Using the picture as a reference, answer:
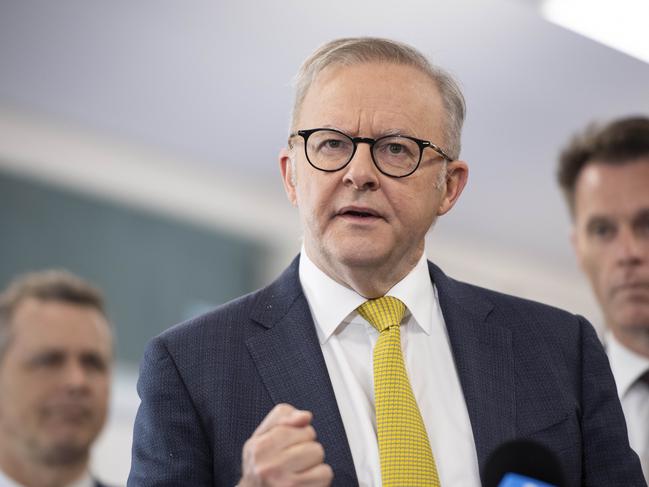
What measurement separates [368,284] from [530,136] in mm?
3766

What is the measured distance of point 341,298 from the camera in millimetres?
1740

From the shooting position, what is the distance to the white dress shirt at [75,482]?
3.12 metres

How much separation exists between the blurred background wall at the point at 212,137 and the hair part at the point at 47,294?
2.32 ft

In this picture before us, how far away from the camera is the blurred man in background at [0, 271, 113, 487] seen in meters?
3.16

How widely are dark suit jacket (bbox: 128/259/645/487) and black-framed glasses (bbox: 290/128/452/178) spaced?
24 cm

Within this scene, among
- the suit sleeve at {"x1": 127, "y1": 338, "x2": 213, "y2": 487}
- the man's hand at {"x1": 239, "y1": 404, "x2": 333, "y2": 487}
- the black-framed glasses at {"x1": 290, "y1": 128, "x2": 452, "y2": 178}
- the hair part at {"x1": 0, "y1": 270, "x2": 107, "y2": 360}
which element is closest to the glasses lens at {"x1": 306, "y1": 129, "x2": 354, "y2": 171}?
the black-framed glasses at {"x1": 290, "y1": 128, "x2": 452, "y2": 178}

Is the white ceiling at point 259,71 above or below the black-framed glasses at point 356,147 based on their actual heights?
above

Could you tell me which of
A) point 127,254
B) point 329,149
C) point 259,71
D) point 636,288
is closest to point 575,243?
point 636,288

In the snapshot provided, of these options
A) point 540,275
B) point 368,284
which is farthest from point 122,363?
point 368,284

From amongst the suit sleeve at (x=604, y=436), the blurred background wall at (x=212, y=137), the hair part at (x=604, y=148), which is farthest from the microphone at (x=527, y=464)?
the blurred background wall at (x=212, y=137)

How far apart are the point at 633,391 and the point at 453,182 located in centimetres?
105

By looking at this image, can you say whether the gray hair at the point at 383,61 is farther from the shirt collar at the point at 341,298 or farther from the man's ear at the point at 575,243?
the man's ear at the point at 575,243

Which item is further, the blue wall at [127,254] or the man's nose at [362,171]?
the blue wall at [127,254]

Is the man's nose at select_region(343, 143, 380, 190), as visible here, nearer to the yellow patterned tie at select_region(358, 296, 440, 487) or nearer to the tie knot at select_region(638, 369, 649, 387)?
the yellow patterned tie at select_region(358, 296, 440, 487)
